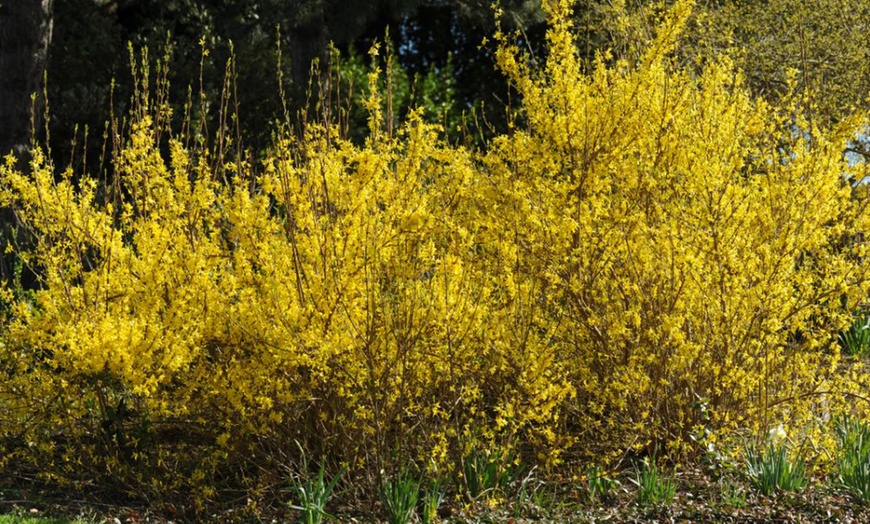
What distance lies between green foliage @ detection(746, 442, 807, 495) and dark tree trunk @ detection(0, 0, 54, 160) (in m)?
6.82

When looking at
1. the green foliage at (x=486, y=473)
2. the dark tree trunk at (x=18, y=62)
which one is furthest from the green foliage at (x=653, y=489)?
the dark tree trunk at (x=18, y=62)

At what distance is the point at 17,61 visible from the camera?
8.81m

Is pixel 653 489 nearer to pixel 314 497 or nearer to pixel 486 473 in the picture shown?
pixel 486 473

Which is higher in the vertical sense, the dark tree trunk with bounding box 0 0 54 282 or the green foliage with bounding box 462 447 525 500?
the dark tree trunk with bounding box 0 0 54 282

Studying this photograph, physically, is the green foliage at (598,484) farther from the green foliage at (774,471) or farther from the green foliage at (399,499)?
the green foliage at (399,499)

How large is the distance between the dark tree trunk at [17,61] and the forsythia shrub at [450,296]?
424 centimetres

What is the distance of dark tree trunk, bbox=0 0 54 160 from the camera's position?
8789 millimetres

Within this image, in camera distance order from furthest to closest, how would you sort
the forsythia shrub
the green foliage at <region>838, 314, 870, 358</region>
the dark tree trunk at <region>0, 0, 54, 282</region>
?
1. the dark tree trunk at <region>0, 0, 54, 282</region>
2. the green foliage at <region>838, 314, 870, 358</region>
3. the forsythia shrub

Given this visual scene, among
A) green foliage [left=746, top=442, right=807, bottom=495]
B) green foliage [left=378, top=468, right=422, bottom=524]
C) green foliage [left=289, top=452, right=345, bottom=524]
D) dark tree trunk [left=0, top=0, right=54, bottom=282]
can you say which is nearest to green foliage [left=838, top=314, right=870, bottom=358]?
green foliage [left=746, top=442, right=807, bottom=495]

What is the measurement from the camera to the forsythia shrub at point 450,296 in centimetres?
441

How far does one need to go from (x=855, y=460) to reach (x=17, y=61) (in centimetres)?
747

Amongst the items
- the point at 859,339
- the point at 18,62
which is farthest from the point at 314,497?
the point at 18,62

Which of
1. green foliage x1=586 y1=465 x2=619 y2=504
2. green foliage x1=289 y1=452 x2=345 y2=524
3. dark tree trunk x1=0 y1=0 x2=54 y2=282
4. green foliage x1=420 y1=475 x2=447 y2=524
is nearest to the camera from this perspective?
green foliage x1=289 y1=452 x2=345 y2=524

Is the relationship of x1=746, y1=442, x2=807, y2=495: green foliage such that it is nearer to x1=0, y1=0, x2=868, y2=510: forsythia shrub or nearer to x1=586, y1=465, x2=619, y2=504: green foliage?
x1=0, y1=0, x2=868, y2=510: forsythia shrub
